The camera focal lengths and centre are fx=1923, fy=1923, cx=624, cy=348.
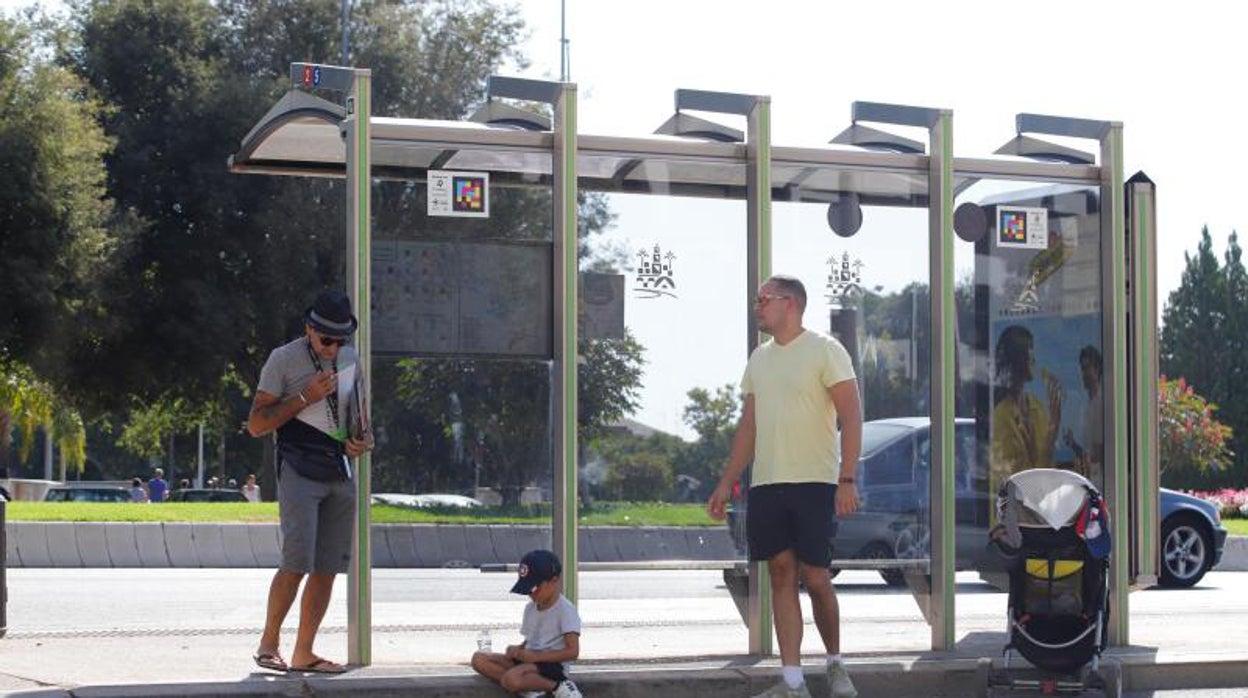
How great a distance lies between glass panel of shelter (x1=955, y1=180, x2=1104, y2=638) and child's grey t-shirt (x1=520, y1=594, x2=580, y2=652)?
2.83 m

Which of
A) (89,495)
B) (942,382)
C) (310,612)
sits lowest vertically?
(89,495)

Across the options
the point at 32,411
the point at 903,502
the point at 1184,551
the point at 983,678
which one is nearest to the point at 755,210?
the point at 903,502

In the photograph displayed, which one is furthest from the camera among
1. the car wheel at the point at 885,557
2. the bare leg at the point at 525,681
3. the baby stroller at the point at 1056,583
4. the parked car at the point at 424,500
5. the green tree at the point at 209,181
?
the green tree at the point at 209,181

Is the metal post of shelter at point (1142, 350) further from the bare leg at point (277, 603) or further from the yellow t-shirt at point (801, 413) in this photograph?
the bare leg at point (277, 603)

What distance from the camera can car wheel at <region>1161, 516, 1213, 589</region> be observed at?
60.3ft

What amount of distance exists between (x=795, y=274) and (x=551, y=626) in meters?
2.61

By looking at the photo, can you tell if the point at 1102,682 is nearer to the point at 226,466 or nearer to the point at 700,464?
the point at 700,464

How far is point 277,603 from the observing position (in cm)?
835

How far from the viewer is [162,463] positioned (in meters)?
97.4

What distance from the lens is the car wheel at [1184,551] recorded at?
18.4 m

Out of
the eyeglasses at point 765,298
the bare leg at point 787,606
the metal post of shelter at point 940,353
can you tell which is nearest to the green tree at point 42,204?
the metal post of shelter at point 940,353

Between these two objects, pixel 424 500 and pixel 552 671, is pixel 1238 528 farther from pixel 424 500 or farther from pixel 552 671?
pixel 552 671

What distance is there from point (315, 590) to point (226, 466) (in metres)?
84.1

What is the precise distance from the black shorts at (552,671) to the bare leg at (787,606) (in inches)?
37.6
